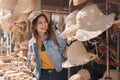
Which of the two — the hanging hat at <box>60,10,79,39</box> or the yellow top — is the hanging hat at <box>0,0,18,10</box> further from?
the hanging hat at <box>60,10,79,39</box>

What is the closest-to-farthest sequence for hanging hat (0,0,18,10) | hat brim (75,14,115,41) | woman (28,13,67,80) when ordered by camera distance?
hat brim (75,14,115,41)
woman (28,13,67,80)
hanging hat (0,0,18,10)

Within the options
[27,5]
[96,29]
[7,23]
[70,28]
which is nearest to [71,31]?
[70,28]

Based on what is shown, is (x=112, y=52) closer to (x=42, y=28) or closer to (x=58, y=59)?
(x=58, y=59)

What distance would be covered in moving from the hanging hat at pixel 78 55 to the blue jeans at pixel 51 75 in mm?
443

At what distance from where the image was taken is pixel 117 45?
1303 mm

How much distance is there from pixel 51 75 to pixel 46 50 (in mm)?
174

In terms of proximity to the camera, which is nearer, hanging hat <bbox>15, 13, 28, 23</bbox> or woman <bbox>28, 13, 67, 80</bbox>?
woman <bbox>28, 13, 67, 80</bbox>

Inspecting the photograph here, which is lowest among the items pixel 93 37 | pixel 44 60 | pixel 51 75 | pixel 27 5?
pixel 51 75

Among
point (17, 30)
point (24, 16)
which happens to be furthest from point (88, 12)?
point (17, 30)

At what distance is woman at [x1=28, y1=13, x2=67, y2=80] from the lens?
1.58m

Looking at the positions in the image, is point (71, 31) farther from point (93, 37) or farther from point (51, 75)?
point (51, 75)

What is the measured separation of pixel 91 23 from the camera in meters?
1.07

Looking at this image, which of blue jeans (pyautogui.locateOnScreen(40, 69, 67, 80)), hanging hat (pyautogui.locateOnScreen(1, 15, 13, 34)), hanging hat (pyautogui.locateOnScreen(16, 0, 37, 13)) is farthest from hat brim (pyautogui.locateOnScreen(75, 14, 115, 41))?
hanging hat (pyautogui.locateOnScreen(1, 15, 13, 34))

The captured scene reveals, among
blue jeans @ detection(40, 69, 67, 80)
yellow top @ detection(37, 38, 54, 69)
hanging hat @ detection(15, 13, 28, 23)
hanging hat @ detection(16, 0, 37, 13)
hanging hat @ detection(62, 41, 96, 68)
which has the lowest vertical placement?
blue jeans @ detection(40, 69, 67, 80)
